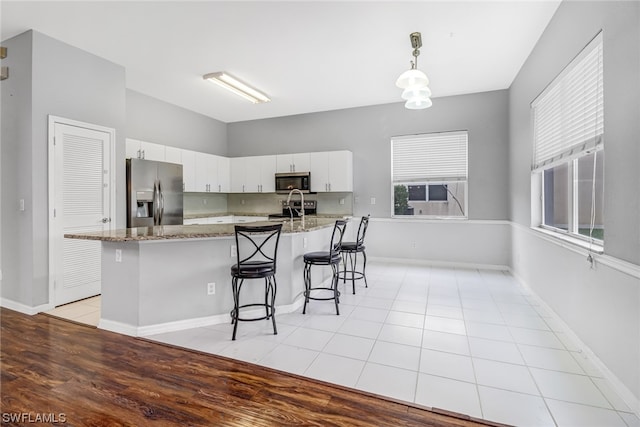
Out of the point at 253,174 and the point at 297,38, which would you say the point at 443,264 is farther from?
the point at 297,38

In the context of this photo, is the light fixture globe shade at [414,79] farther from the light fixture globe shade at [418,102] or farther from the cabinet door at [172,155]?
the cabinet door at [172,155]

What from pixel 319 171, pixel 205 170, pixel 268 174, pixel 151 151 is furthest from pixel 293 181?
pixel 151 151

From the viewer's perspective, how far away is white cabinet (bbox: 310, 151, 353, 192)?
19.2ft

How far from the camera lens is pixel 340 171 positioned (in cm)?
587

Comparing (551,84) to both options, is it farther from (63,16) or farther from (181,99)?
(181,99)

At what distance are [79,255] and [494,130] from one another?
646cm

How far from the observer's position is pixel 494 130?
5.23 meters

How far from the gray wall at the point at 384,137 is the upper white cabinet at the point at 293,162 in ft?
1.54

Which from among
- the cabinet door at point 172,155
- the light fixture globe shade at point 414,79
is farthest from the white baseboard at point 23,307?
the light fixture globe shade at point 414,79

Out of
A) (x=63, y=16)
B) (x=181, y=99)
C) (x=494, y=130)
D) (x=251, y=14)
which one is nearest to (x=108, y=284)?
(x=63, y=16)

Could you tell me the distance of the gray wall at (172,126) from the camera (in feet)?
17.0

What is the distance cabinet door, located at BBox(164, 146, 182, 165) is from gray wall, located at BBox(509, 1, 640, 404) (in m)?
5.60

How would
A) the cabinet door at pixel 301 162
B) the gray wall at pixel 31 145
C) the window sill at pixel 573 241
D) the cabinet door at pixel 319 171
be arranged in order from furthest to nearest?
the cabinet door at pixel 301 162
the cabinet door at pixel 319 171
the gray wall at pixel 31 145
the window sill at pixel 573 241

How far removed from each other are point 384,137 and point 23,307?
19.0 feet
